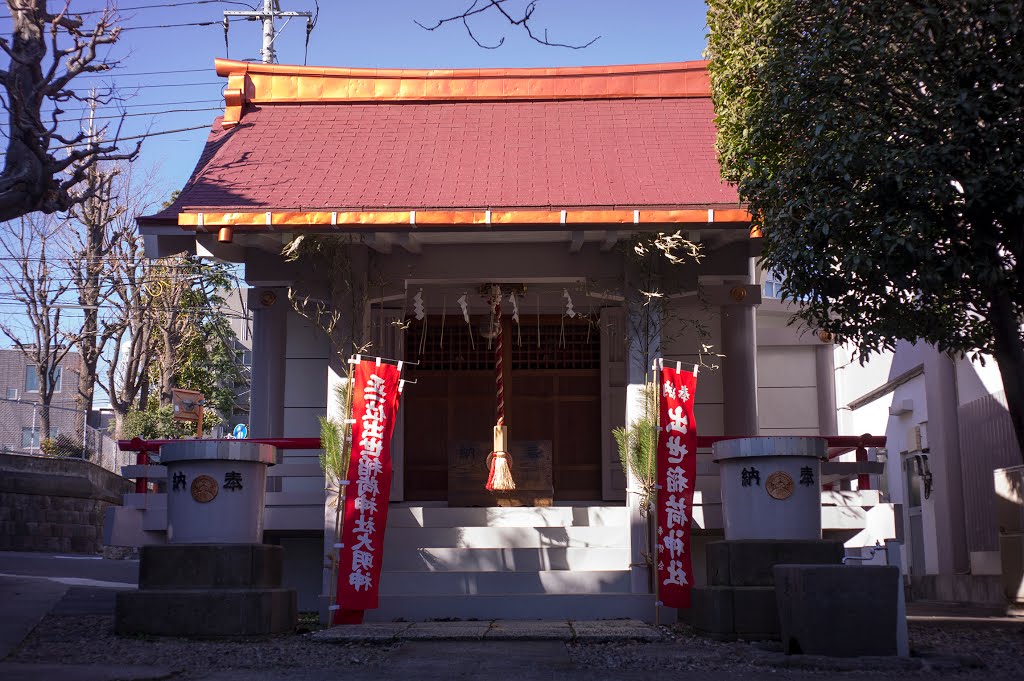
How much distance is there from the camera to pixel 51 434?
24281 millimetres

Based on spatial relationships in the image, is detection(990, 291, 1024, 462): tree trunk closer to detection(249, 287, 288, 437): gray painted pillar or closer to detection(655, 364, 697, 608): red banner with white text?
detection(655, 364, 697, 608): red banner with white text

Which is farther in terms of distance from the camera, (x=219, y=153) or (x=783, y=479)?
(x=219, y=153)

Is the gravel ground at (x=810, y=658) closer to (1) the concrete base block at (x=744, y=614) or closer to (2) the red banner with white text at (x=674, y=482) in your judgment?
(1) the concrete base block at (x=744, y=614)

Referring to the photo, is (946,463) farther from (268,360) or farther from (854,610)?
(268,360)

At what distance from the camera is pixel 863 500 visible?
10.4 metres

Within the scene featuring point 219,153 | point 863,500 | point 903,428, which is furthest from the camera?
point 903,428

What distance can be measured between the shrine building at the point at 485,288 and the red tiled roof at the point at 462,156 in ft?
0.12

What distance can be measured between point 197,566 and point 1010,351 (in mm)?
7053

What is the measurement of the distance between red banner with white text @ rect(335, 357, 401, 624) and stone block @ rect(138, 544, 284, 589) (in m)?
0.97

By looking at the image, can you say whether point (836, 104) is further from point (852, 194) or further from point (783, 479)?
point (783, 479)

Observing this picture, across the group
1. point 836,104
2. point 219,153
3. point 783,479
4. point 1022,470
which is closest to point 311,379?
point 219,153

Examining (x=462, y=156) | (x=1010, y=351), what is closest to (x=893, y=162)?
(x=1010, y=351)

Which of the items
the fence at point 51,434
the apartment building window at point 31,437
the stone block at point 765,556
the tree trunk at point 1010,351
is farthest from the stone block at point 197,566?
the apartment building window at point 31,437

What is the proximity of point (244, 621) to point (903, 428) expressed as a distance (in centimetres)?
1438
